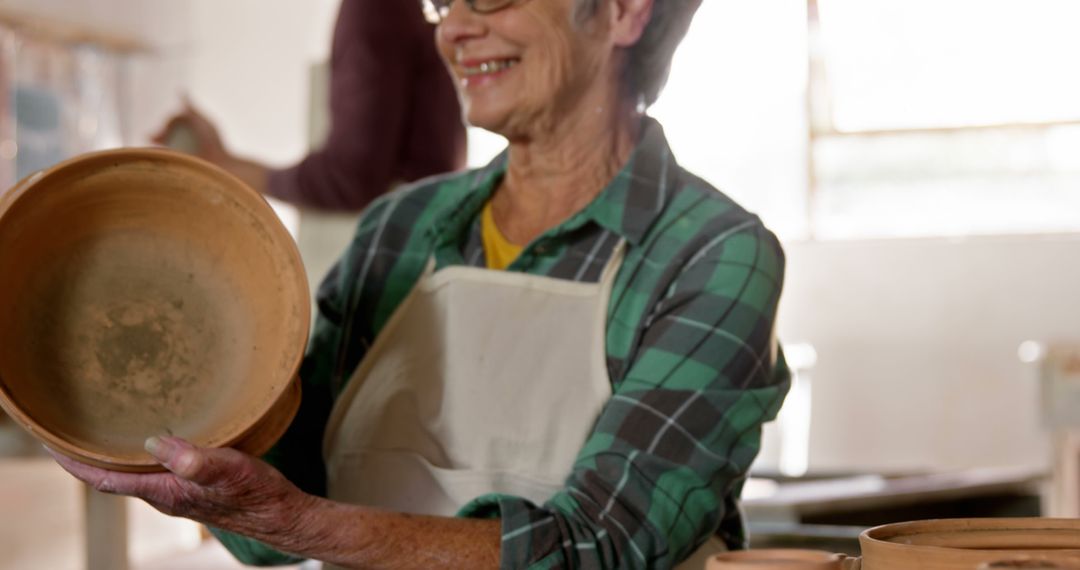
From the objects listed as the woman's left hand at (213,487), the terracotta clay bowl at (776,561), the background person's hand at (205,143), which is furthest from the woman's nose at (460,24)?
the background person's hand at (205,143)

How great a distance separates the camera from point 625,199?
1403mm

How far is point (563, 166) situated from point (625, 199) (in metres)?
0.09

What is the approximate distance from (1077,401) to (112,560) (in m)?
1.91

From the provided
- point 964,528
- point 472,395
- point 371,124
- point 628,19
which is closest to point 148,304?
point 472,395

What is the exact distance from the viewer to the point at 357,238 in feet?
5.05

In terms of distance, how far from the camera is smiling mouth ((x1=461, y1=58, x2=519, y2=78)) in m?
1.40

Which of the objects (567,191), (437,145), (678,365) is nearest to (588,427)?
(678,365)

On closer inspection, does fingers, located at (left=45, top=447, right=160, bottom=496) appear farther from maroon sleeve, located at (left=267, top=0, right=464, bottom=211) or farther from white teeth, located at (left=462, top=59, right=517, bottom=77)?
maroon sleeve, located at (left=267, top=0, right=464, bottom=211)

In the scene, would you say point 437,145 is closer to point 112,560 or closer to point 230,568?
point 112,560

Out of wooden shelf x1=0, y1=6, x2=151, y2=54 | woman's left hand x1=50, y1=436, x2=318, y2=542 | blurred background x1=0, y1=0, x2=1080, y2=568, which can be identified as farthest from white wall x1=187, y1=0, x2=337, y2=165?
woman's left hand x1=50, y1=436, x2=318, y2=542

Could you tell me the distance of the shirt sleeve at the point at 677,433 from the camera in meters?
1.17

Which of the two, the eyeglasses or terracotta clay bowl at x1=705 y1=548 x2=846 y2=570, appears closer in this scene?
terracotta clay bowl at x1=705 y1=548 x2=846 y2=570

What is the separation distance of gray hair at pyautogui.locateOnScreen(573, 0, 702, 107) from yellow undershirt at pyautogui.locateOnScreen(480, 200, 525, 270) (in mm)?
215

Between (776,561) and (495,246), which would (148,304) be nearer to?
(495,246)
